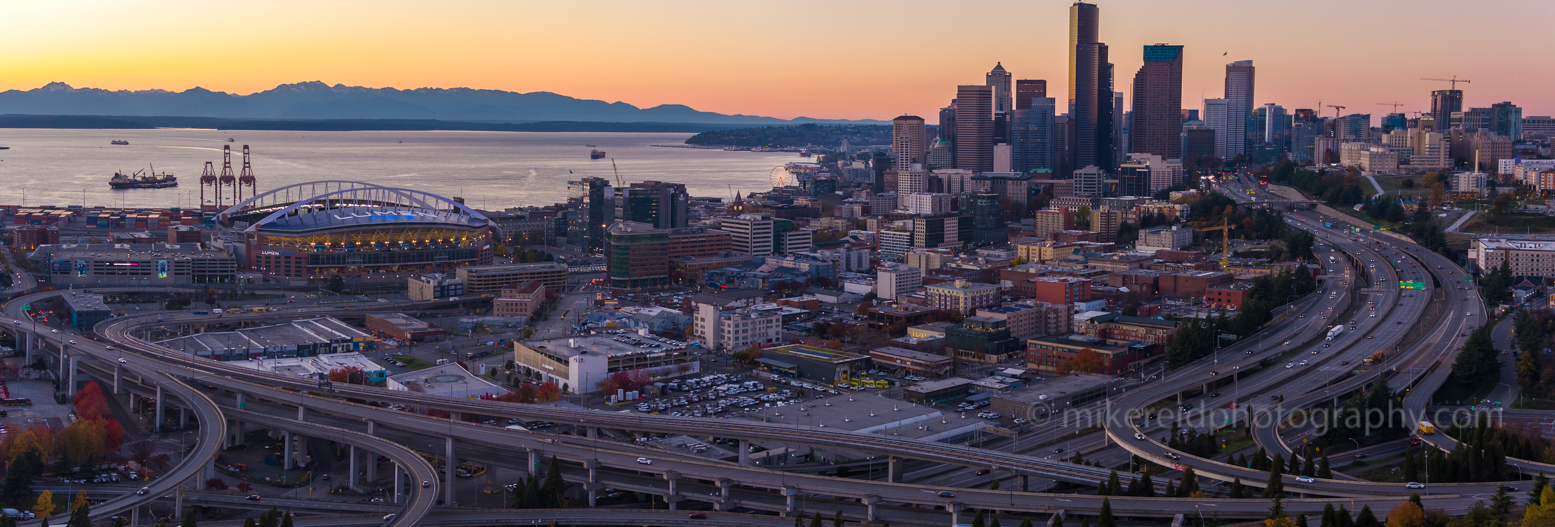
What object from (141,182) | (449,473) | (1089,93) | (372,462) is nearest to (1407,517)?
(449,473)

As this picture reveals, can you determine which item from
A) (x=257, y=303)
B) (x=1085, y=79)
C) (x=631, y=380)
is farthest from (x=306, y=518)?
(x=1085, y=79)

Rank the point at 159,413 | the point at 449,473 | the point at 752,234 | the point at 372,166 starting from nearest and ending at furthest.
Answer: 1. the point at 449,473
2. the point at 159,413
3. the point at 752,234
4. the point at 372,166

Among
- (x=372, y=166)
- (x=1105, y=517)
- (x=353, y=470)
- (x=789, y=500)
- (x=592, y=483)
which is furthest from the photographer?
(x=372, y=166)

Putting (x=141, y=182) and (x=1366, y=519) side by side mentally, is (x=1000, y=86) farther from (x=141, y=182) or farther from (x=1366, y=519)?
(x=1366, y=519)

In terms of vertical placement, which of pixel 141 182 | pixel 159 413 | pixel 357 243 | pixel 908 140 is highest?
pixel 908 140

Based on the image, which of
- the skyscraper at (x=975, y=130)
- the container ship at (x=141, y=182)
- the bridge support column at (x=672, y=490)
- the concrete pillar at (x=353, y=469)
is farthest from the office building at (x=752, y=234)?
the container ship at (x=141, y=182)

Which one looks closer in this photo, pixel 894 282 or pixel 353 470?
pixel 353 470

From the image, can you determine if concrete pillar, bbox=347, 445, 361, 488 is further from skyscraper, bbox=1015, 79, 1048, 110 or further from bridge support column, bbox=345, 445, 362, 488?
skyscraper, bbox=1015, 79, 1048, 110
